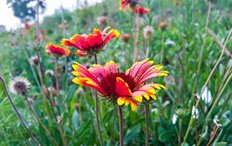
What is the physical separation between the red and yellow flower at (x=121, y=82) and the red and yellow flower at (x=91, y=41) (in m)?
0.11

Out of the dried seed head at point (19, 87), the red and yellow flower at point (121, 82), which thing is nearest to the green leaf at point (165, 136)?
the red and yellow flower at point (121, 82)

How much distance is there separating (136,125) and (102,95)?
0.56 m

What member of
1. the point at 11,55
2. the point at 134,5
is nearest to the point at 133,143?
the point at 134,5

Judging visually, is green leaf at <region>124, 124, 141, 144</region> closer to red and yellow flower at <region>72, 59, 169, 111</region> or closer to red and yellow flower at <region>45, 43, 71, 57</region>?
red and yellow flower at <region>72, 59, 169, 111</region>

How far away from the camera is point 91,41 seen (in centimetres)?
76

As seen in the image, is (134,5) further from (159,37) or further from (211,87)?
(211,87)

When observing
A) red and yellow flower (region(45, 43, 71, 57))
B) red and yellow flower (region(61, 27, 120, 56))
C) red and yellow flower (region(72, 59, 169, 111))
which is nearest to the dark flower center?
red and yellow flower (region(72, 59, 169, 111))

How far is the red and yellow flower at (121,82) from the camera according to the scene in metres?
0.52

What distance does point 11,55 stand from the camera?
2.80 meters

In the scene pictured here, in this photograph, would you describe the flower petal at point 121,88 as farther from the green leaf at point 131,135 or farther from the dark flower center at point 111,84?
the green leaf at point 131,135

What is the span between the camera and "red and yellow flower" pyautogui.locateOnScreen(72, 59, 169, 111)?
1.71 feet

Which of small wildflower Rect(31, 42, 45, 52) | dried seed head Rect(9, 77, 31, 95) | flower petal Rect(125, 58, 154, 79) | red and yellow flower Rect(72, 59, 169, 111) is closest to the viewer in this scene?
red and yellow flower Rect(72, 59, 169, 111)

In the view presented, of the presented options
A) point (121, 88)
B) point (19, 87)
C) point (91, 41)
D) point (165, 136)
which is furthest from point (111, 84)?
point (165, 136)

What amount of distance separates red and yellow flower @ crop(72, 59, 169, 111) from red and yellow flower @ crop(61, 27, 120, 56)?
11 centimetres
